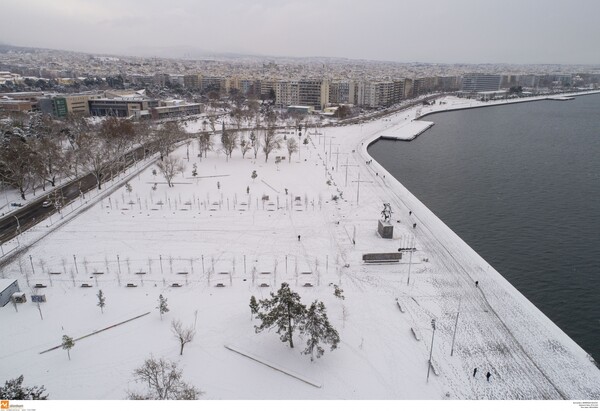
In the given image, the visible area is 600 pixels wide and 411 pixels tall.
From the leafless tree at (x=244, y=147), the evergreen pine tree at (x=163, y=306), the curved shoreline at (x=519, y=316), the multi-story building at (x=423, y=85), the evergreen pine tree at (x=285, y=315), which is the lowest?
the curved shoreline at (x=519, y=316)

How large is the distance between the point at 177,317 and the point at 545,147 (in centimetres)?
5928

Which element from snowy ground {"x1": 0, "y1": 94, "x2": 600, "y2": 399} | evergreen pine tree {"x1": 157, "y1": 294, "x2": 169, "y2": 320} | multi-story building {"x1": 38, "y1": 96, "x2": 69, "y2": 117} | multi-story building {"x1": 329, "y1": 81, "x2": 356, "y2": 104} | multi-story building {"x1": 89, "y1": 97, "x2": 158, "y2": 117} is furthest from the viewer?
multi-story building {"x1": 329, "y1": 81, "x2": 356, "y2": 104}

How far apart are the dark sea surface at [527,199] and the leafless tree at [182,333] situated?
55.7 ft

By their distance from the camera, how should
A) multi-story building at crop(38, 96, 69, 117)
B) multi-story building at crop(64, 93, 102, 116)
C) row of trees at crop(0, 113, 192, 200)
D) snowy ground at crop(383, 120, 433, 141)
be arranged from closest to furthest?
row of trees at crop(0, 113, 192, 200), snowy ground at crop(383, 120, 433, 141), multi-story building at crop(38, 96, 69, 117), multi-story building at crop(64, 93, 102, 116)

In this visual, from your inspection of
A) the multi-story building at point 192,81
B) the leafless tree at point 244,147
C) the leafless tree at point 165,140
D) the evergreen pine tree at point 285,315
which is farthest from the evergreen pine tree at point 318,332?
the multi-story building at point 192,81

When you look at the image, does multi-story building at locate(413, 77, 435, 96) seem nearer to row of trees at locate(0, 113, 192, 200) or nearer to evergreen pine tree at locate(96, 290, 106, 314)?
row of trees at locate(0, 113, 192, 200)

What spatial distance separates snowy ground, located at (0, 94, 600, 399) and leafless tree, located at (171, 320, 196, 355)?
39 cm

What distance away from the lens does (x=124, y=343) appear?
51.6 feet

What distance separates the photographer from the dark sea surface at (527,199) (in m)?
21.1

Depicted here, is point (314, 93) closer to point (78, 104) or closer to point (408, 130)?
point (408, 130)

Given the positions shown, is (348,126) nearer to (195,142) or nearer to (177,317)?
(195,142)

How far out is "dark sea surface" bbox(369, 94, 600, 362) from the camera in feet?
69.3

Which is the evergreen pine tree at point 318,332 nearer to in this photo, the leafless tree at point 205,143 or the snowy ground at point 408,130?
the leafless tree at point 205,143

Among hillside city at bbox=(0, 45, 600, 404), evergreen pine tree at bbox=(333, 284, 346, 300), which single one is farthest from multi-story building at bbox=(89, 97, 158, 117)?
evergreen pine tree at bbox=(333, 284, 346, 300)
